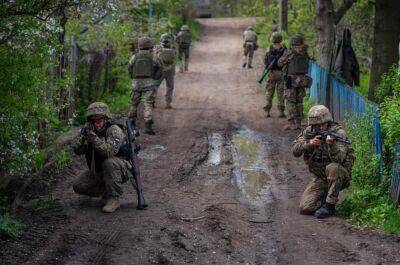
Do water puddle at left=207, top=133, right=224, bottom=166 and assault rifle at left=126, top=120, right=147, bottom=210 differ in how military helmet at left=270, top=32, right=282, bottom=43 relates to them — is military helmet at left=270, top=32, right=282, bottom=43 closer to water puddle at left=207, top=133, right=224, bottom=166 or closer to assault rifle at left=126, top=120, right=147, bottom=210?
water puddle at left=207, top=133, right=224, bottom=166

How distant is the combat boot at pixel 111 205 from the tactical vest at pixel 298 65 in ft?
23.4

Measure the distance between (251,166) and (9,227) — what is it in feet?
18.4

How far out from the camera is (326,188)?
9.94 m

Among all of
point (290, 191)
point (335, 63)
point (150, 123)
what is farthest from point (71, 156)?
point (335, 63)

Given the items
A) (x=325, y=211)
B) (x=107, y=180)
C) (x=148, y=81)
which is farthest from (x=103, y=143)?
(x=148, y=81)

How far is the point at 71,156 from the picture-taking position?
43.1 ft

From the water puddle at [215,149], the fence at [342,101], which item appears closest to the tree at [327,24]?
the fence at [342,101]

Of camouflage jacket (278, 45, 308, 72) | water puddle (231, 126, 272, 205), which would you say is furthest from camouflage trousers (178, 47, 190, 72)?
camouflage jacket (278, 45, 308, 72)

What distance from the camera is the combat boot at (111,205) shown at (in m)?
9.55

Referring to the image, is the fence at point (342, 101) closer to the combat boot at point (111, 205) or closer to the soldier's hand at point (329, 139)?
the soldier's hand at point (329, 139)

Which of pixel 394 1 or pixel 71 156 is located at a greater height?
pixel 394 1

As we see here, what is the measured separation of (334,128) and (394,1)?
23.6ft

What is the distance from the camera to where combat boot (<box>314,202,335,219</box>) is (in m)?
9.52

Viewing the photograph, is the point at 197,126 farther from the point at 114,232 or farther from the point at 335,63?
the point at 114,232
